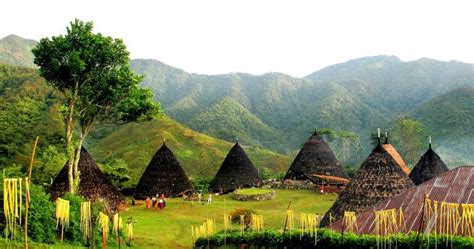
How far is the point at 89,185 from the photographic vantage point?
83.1 feet

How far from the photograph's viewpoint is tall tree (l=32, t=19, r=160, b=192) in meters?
21.1

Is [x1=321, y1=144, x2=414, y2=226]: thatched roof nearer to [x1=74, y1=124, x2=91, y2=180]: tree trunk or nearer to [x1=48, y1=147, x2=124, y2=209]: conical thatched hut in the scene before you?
[x1=74, y1=124, x2=91, y2=180]: tree trunk

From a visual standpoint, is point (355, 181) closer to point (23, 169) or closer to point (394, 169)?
point (394, 169)

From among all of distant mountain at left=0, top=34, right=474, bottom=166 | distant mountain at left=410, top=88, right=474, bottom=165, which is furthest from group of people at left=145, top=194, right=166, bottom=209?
distant mountain at left=0, top=34, right=474, bottom=166

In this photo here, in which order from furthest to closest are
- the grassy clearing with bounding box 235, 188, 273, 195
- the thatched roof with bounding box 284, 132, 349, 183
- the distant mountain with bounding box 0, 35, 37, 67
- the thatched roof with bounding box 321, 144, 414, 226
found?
the distant mountain with bounding box 0, 35, 37, 67, the thatched roof with bounding box 284, 132, 349, 183, the grassy clearing with bounding box 235, 188, 273, 195, the thatched roof with bounding box 321, 144, 414, 226

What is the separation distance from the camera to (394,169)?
58.8 ft

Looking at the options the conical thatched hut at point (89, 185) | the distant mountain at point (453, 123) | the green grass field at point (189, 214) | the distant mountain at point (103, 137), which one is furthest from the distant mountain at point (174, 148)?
the conical thatched hut at point (89, 185)

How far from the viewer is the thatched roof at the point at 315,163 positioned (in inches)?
1558

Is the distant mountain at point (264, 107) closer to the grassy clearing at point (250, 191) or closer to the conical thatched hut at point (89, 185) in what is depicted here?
the grassy clearing at point (250, 191)

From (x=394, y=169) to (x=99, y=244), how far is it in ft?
39.6

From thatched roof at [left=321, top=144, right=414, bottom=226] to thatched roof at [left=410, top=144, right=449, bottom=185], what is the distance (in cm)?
1427

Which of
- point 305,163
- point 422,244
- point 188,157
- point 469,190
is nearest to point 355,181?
point 469,190

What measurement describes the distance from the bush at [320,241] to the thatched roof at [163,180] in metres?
16.1

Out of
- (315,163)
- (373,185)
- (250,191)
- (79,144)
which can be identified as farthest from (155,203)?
(315,163)
